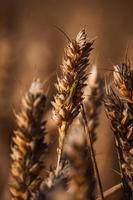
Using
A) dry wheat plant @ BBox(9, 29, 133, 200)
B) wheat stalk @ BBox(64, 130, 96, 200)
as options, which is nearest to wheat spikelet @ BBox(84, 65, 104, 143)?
dry wheat plant @ BBox(9, 29, 133, 200)

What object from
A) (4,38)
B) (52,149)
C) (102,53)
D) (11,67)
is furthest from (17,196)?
(102,53)

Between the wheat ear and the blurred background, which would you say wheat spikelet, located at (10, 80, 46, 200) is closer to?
the wheat ear

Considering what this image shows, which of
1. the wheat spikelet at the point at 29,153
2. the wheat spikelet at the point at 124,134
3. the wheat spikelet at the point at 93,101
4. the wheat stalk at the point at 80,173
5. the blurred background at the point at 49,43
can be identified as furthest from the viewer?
the blurred background at the point at 49,43

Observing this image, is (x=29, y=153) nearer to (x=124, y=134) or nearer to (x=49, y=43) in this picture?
(x=124, y=134)

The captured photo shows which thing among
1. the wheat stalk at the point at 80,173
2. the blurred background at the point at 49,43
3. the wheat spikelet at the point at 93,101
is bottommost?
the wheat stalk at the point at 80,173

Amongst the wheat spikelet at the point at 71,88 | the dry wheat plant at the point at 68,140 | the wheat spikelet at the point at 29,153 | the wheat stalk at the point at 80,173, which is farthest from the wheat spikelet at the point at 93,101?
the wheat stalk at the point at 80,173

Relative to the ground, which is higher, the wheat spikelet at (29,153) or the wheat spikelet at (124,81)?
the wheat spikelet at (124,81)

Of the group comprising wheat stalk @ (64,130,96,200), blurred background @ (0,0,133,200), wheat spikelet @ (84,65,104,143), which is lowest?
wheat stalk @ (64,130,96,200)

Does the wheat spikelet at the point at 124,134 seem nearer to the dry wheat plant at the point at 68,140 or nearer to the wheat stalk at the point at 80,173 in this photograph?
the dry wheat plant at the point at 68,140

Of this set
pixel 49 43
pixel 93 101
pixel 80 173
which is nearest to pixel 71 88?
pixel 80 173
